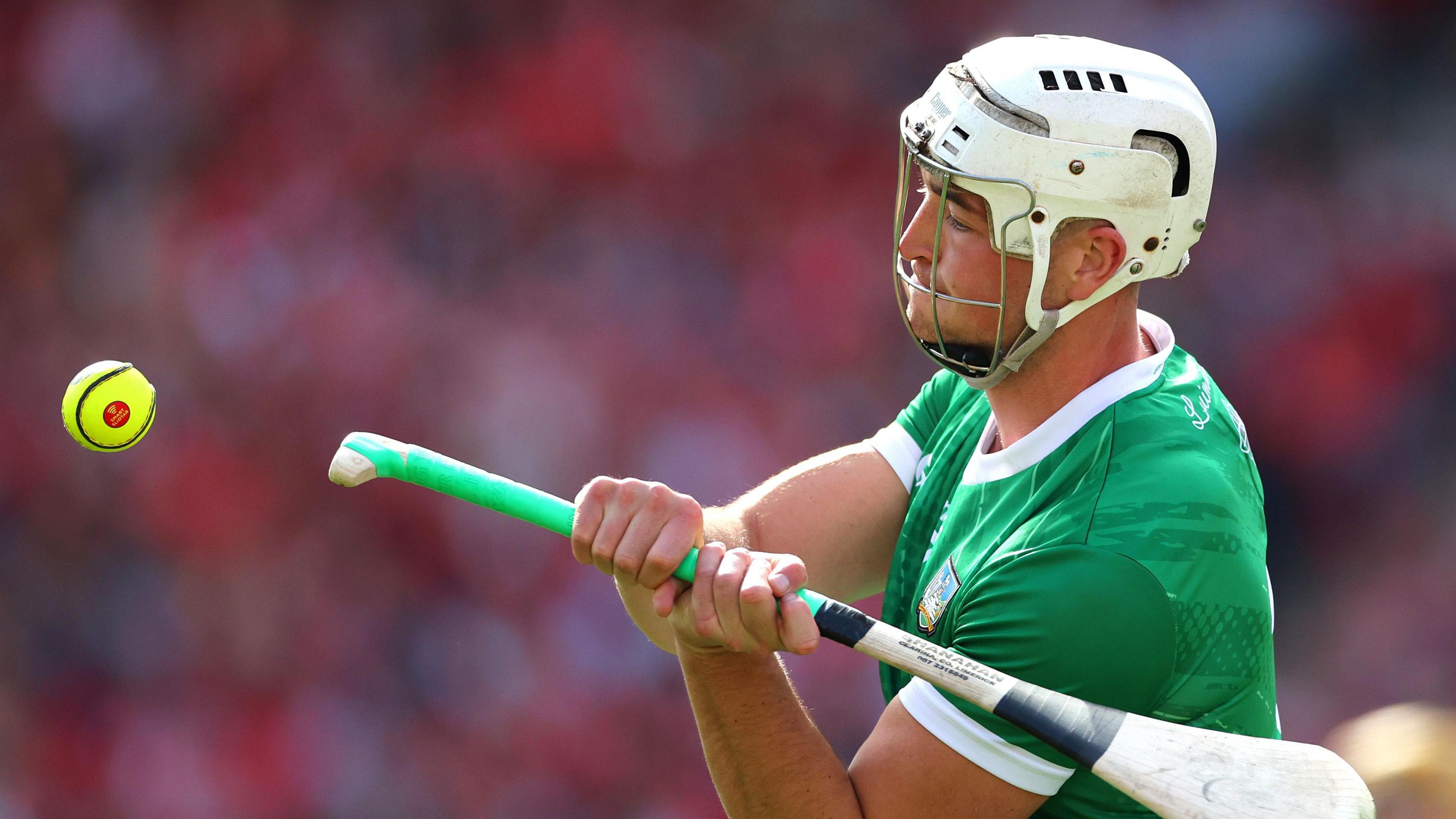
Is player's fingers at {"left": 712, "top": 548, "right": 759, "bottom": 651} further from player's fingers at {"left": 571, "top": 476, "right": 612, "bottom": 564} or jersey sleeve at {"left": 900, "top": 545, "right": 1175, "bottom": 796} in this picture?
jersey sleeve at {"left": 900, "top": 545, "right": 1175, "bottom": 796}

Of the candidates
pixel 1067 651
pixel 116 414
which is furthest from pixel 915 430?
pixel 116 414

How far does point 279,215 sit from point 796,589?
446 cm

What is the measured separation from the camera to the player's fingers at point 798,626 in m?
2.05

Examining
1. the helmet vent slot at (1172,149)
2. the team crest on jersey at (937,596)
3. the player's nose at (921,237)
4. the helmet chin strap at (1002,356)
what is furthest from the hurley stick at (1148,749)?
the helmet vent slot at (1172,149)

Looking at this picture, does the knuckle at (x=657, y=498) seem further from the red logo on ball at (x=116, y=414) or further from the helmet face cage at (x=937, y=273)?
the red logo on ball at (x=116, y=414)

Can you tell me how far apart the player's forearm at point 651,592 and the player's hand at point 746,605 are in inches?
14.2

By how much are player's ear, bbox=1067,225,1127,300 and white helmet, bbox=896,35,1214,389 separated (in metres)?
0.01

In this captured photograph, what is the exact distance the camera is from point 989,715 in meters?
2.08

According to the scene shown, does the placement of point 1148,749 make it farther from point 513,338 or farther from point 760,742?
point 513,338

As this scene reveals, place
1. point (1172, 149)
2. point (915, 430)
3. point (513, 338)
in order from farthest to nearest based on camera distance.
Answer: point (513, 338) → point (915, 430) → point (1172, 149)

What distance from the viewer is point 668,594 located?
2.17 m

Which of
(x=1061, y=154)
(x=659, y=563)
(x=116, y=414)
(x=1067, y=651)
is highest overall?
(x=1061, y=154)

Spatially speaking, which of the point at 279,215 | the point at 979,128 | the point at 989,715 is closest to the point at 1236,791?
the point at 989,715

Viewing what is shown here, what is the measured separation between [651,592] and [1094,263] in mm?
1112
